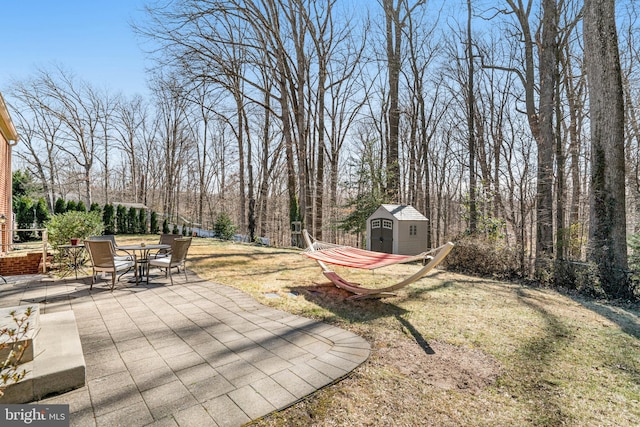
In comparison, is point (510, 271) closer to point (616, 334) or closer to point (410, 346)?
point (616, 334)

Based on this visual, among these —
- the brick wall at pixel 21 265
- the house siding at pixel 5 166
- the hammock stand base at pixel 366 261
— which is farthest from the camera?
the house siding at pixel 5 166

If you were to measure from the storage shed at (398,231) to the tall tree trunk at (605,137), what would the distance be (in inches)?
170

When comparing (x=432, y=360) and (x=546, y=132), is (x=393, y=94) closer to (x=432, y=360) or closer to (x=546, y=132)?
(x=546, y=132)

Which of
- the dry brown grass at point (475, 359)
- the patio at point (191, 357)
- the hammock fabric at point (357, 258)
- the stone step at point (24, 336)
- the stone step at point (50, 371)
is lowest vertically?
the dry brown grass at point (475, 359)

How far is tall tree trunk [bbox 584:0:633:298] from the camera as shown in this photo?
599 centimetres

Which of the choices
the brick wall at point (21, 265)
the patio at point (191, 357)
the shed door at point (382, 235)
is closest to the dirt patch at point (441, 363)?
the patio at point (191, 357)

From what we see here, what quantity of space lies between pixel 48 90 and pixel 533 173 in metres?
29.7

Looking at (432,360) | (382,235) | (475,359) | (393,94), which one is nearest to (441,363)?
(432,360)

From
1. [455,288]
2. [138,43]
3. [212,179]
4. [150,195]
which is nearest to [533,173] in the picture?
[455,288]

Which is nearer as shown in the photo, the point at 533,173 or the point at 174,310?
the point at 174,310

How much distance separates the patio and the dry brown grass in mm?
233

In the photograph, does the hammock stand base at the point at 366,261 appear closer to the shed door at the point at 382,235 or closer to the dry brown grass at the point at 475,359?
the dry brown grass at the point at 475,359

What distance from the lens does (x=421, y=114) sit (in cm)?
1619

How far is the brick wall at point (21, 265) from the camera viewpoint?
6445 millimetres
